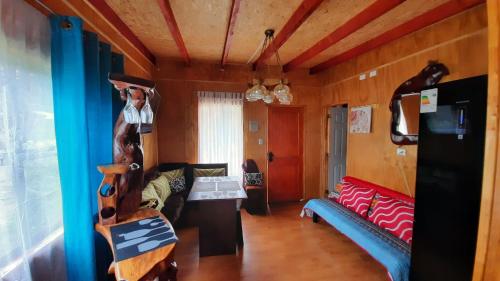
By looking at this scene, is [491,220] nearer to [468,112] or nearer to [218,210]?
[468,112]

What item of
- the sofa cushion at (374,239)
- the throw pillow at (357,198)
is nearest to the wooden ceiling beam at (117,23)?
the sofa cushion at (374,239)

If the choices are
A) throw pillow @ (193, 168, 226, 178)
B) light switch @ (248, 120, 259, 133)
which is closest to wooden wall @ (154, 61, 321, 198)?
light switch @ (248, 120, 259, 133)

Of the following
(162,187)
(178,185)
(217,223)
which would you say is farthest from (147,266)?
(178,185)

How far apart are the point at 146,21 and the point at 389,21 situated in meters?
2.74

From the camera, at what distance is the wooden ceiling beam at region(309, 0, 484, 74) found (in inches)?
75.2

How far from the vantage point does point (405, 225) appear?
2.10m

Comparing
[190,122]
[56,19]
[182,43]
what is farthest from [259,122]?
[56,19]

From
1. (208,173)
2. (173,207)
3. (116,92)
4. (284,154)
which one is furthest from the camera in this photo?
(284,154)

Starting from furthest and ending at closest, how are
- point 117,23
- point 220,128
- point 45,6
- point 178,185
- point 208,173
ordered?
point 220,128
point 208,173
point 178,185
point 117,23
point 45,6

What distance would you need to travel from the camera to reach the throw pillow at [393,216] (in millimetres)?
2082

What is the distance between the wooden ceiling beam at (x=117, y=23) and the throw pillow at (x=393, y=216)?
11.8 ft

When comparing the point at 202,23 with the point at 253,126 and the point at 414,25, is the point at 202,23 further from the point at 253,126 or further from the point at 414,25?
the point at 414,25

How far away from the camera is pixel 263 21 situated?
90.8 inches

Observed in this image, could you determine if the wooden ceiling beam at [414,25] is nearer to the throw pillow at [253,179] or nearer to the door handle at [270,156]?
the door handle at [270,156]
